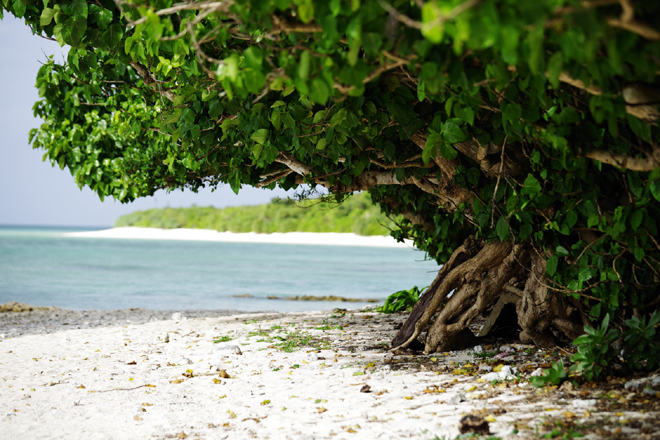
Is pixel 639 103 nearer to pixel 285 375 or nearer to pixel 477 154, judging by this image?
pixel 477 154

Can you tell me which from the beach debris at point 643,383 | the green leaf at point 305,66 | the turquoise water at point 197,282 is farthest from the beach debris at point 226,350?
the turquoise water at point 197,282

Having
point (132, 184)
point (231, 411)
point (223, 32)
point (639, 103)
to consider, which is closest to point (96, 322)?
point (132, 184)

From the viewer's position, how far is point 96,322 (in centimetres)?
1007

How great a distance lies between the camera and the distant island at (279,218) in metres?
48.5

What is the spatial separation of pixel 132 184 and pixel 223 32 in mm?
5654

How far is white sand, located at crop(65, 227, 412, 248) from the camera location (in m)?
51.9

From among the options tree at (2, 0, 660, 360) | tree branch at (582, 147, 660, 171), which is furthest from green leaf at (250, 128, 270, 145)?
tree branch at (582, 147, 660, 171)

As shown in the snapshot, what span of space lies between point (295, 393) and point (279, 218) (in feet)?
173

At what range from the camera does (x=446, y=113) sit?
3668mm

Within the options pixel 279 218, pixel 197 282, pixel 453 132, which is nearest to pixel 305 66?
pixel 453 132

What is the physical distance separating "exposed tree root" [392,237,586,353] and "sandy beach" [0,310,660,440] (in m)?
0.22

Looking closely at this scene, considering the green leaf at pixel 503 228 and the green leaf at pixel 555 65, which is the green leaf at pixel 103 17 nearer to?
the green leaf at pixel 555 65

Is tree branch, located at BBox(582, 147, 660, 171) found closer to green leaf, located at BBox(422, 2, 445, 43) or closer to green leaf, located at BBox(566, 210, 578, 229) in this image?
green leaf, located at BBox(566, 210, 578, 229)

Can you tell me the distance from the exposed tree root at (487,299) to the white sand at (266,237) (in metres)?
36.9
